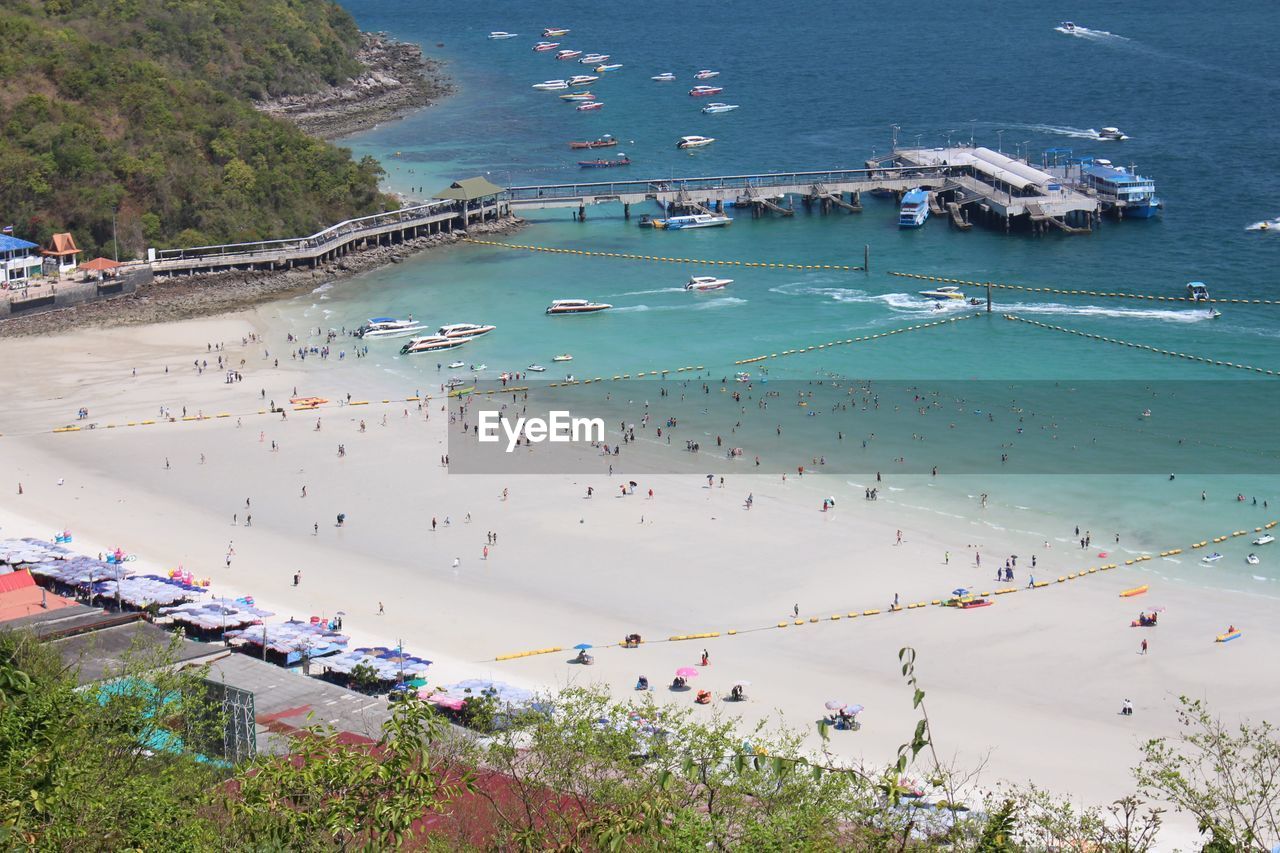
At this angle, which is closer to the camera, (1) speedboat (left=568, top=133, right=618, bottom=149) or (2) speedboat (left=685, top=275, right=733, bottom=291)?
(2) speedboat (left=685, top=275, right=733, bottom=291)

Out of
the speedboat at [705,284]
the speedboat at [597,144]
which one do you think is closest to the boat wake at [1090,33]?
the speedboat at [597,144]

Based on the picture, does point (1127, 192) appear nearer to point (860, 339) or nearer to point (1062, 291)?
point (1062, 291)

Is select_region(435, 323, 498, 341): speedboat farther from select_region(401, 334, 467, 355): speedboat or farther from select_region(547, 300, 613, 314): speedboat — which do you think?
select_region(547, 300, 613, 314): speedboat

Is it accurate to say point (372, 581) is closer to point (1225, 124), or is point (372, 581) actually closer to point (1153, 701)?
point (1153, 701)

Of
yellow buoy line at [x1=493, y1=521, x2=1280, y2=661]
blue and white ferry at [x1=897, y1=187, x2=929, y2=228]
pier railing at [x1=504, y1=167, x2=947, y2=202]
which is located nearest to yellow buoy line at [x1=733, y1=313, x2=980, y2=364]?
blue and white ferry at [x1=897, y1=187, x2=929, y2=228]

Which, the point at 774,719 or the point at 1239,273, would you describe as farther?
the point at 1239,273

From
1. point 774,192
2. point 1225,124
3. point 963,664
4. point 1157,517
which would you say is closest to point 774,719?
point 963,664

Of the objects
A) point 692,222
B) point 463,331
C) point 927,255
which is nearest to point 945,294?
point 927,255
